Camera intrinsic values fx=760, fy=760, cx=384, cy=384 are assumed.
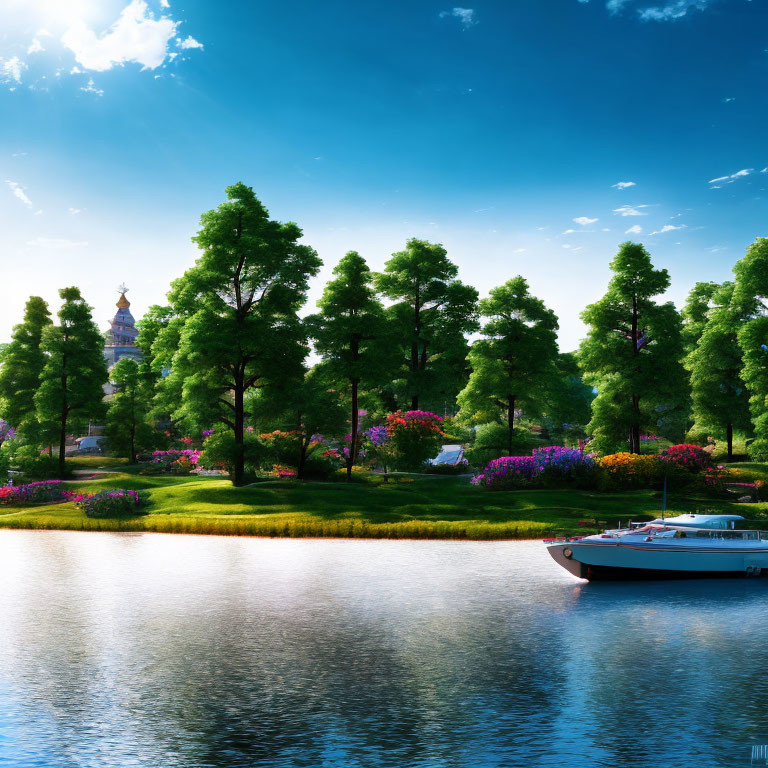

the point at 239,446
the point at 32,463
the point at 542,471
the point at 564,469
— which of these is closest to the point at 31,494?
the point at 32,463

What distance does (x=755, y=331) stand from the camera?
41625mm

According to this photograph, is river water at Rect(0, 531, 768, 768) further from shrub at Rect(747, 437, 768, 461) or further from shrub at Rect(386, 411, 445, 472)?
shrub at Rect(747, 437, 768, 461)

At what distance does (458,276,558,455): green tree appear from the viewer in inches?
1756

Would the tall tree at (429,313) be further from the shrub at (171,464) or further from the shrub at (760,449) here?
the shrub at (760,449)

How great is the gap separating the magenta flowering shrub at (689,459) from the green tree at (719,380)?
12.6 metres

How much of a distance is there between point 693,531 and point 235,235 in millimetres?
25807

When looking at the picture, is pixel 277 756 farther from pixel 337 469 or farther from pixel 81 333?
pixel 81 333

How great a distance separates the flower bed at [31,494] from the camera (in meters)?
38.7

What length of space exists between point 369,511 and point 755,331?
80.4 feet

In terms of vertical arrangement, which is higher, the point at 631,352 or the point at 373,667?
the point at 631,352

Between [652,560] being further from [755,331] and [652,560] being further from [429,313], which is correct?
[429,313]

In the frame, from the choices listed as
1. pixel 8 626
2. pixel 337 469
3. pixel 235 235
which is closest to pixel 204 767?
pixel 8 626

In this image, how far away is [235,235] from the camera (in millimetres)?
38219

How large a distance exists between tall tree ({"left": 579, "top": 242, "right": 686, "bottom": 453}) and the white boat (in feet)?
64.0
